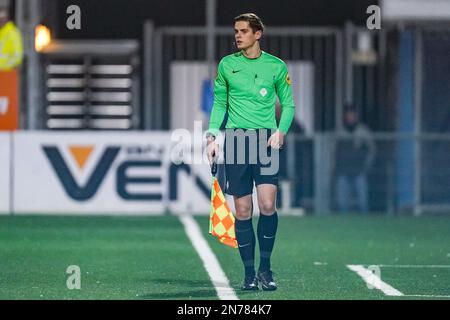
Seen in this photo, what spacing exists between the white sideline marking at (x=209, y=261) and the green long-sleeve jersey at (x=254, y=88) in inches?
48.1

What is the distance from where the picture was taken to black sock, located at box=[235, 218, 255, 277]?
1116cm

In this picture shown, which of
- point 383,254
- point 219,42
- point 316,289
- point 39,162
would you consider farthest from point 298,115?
point 316,289

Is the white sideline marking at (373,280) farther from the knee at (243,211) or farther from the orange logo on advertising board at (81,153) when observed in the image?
the orange logo on advertising board at (81,153)

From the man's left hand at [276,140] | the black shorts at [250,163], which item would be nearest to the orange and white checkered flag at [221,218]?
the black shorts at [250,163]

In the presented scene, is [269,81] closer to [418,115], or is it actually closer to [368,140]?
[368,140]

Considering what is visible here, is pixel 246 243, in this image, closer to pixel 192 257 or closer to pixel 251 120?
pixel 251 120

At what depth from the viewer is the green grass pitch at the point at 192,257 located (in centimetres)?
1120

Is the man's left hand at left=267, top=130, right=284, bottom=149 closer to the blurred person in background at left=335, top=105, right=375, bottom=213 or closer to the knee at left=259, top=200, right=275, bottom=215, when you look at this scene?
the knee at left=259, top=200, right=275, bottom=215

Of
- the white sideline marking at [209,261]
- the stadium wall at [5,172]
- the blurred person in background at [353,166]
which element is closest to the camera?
the white sideline marking at [209,261]

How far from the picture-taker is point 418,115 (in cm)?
2336

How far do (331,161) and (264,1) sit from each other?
4480 mm

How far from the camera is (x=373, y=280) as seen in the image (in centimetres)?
1205

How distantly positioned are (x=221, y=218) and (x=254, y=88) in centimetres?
115

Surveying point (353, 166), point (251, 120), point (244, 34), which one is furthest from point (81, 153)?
point (244, 34)
